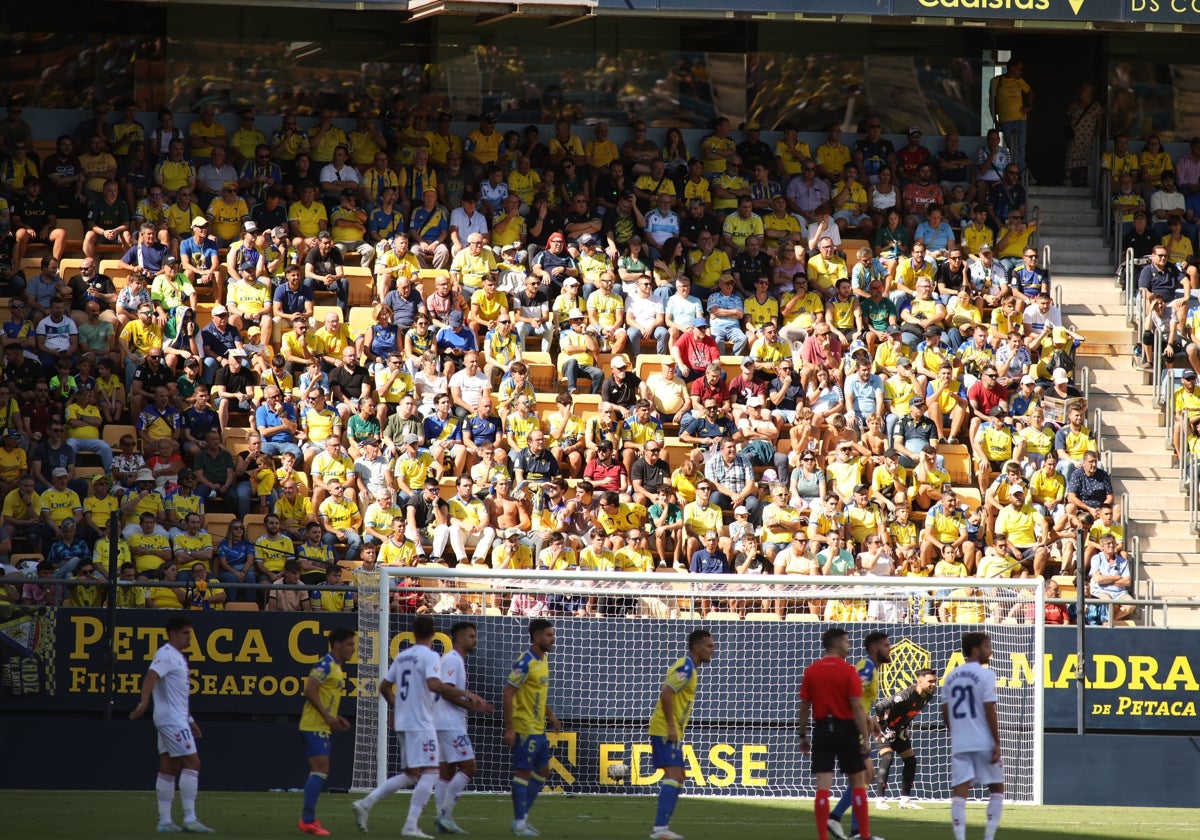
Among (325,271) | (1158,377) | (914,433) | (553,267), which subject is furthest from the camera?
(1158,377)

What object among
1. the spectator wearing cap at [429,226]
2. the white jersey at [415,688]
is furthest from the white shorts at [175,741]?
the spectator wearing cap at [429,226]

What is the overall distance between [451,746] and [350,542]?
6.18 meters

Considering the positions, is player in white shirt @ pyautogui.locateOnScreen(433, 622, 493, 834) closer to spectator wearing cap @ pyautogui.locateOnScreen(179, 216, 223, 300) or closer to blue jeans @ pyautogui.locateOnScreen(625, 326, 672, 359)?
blue jeans @ pyautogui.locateOnScreen(625, 326, 672, 359)

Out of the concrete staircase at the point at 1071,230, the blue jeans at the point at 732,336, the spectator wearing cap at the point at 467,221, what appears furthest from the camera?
the concrete staircase at the point at 1071,230

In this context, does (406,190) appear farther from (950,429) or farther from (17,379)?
(950,429)

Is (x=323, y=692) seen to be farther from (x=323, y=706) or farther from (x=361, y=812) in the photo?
(x=361, y=812)

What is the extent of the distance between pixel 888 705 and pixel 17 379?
10.5 meters

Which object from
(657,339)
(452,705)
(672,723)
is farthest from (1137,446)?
(452,705)

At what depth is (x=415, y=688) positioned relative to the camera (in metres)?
13.6

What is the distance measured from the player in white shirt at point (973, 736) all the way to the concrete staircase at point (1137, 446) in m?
6.82

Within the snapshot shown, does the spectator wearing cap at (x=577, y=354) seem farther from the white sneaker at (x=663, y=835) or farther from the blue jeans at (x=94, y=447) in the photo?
the white sneaker at (x=663, y=835)

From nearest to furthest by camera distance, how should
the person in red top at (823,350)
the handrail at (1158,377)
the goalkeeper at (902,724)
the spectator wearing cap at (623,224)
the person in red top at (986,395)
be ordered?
the goalkeeper at (902,724), the person in red top at (986,395), the person in red top at (823,350), the handrail at (1158,377), the spectator wearing cap at (623,224)

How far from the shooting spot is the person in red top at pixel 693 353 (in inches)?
878

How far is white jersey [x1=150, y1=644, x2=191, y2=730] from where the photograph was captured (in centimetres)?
1369
